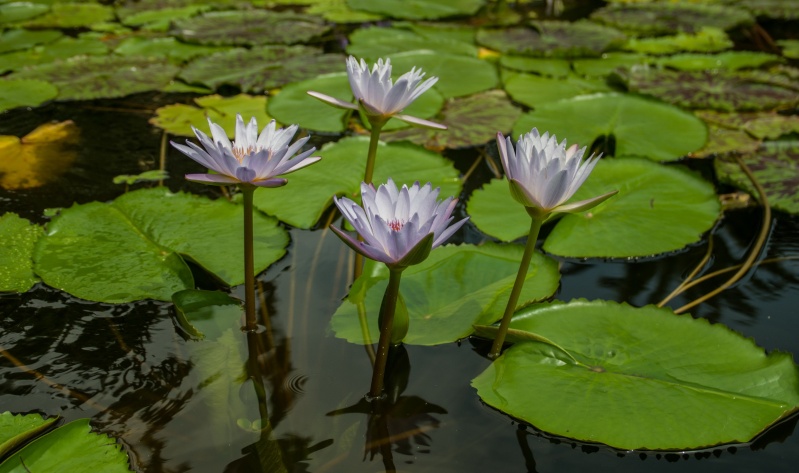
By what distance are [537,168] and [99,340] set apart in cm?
128

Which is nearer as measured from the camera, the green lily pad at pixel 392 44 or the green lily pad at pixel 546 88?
the green lily pad at pixel 546 88

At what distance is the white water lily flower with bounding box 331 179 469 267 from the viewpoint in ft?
4.25

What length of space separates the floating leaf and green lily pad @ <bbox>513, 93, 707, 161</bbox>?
200 cm

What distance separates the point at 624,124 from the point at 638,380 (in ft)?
5.69

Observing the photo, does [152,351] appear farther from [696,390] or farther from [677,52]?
[677,52]

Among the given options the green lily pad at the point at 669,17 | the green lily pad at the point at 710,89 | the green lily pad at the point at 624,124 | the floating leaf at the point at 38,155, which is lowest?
the floating leaf at the point at 38,155

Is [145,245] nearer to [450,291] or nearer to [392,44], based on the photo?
[450,291]

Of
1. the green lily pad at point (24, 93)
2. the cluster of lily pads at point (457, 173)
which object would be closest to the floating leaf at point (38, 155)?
the cluster of lily pads at point (457, 173)

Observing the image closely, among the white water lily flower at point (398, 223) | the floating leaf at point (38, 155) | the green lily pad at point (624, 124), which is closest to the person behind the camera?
the white water lily flower at point (398, 223)

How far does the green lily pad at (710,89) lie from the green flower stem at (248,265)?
2502 mm

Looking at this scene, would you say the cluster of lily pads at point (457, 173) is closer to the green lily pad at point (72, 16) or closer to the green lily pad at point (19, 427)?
the green lily pad at point (72, 16)

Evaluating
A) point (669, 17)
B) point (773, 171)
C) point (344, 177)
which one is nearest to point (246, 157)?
point (344, 177)

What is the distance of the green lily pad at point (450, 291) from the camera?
1803 millimetres

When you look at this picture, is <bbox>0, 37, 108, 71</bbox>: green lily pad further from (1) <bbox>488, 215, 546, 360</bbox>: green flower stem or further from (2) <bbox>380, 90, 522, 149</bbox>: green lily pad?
(1) <bbox>488, 215, 546, 360</bbox>: green flower stem
